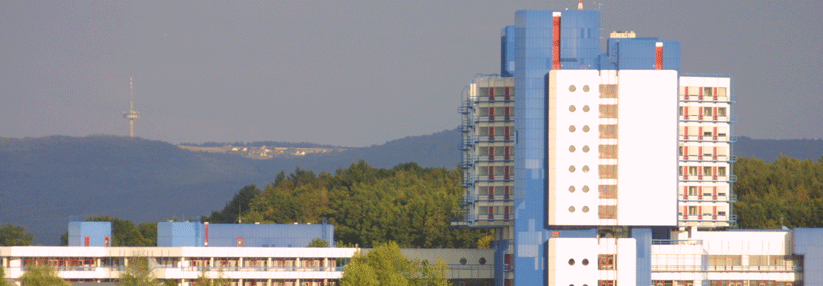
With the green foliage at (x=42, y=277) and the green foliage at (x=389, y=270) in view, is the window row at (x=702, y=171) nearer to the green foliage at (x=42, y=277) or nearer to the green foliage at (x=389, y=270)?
the green foliage at (x=389, y=270)

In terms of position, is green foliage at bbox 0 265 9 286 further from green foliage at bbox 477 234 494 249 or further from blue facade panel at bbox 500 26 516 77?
green foliage at bbox 477 234 494 249

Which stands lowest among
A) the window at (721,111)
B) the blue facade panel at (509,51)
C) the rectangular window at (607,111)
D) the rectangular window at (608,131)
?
the rectangular window at (608,131)

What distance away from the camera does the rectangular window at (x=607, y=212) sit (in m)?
123

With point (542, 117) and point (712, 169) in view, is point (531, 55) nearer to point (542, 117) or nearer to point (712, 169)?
point (542, 117)

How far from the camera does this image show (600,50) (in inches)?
4963

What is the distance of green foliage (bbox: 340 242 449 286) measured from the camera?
415 feet

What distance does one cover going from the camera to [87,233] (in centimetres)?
14600

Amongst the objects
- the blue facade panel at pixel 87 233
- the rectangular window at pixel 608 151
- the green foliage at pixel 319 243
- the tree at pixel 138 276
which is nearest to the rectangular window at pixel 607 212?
the rectangular window at pixel 608 151

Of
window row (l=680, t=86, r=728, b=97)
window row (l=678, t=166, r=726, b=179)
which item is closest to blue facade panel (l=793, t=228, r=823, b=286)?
window row (l=678, t=166, r=726, b=179)

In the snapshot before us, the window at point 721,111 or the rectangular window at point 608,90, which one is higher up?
the rectangular window at point 608,90

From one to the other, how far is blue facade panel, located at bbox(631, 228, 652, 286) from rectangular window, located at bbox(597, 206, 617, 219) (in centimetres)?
337

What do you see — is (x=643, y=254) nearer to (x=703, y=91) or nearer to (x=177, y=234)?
(x=703, y=91)

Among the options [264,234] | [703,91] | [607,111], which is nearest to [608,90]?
[607,111]

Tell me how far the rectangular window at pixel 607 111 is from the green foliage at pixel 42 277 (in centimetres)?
6022
